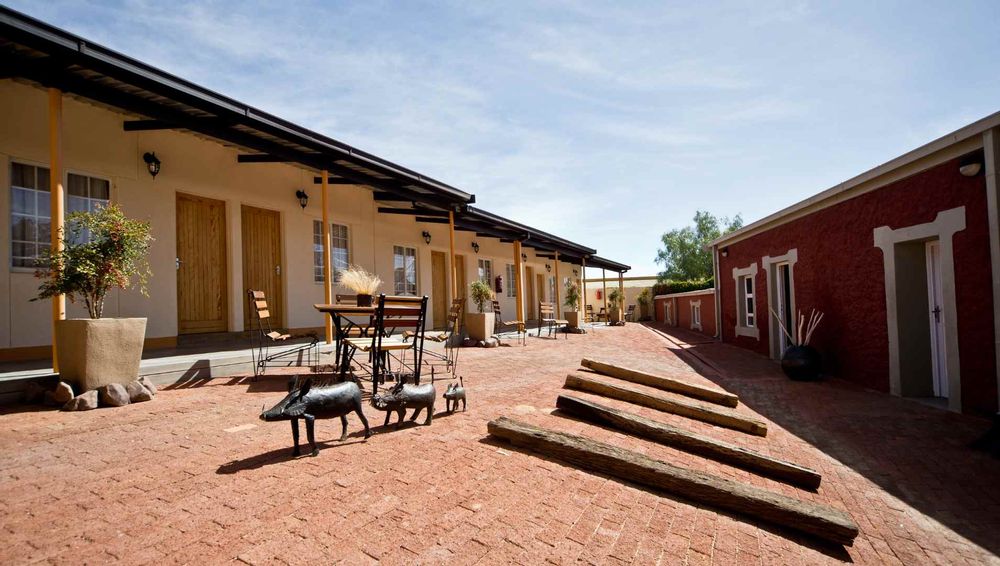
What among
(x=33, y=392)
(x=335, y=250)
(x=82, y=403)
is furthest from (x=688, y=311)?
(x=33, y=392)

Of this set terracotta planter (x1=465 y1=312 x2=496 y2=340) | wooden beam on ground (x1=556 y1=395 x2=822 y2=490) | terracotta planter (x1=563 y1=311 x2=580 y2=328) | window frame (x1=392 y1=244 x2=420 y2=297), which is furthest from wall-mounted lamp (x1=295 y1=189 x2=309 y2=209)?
terracotta planter (x1=563 y1=311 x2=580 y2=328)

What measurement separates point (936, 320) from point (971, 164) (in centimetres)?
202

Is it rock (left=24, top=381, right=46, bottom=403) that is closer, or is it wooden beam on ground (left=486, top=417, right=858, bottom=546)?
wooden beam on ground (left=486, top=417, right=858, bottom=546)

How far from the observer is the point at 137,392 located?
4289 millimetres

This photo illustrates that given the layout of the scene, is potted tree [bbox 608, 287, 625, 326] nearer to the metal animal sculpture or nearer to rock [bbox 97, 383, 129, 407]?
the metal animal sculpture

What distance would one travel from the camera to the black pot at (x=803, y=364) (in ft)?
22.6

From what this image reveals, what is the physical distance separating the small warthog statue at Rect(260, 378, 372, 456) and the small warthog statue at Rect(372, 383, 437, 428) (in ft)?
0.75

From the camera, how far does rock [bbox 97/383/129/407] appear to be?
4.09 meters

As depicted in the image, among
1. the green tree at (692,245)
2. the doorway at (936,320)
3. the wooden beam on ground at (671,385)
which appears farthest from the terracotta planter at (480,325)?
the green tree at (692,245)

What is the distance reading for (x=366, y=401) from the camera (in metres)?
4.26

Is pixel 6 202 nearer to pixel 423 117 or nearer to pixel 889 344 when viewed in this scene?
pixel 423 117

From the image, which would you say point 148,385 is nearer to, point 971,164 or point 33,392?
point 33,392

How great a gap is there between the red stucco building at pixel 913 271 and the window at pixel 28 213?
10.5 metres

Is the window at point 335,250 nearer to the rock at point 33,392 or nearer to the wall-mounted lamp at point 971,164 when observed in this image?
the rock at point 33,392
